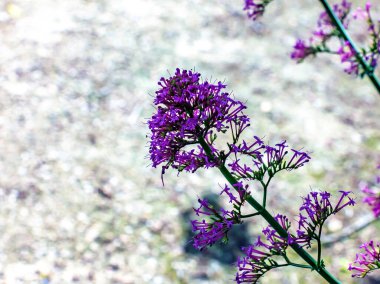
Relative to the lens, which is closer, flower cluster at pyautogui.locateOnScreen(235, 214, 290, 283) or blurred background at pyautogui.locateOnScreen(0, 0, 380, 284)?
flower cluster at pyautogui.locateOnScreen(235, 214, 290, 283)

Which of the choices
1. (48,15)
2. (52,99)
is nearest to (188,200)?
(52,99)

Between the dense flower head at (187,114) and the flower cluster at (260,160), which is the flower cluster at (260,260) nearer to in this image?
the flower cluster at (260,160)

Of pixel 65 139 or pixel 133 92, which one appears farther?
pixel 133 92

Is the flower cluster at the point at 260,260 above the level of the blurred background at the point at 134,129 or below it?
below

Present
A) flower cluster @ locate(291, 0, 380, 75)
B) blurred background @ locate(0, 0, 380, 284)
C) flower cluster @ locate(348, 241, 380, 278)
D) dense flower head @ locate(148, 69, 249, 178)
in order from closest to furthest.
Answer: dense flower head @ locate(148, 69, 249, 178) → flower cluster @ locate(348, 241, 380, 278) → flower cluster @ locate(291, 0, 380, 75) → blurred background @ locate(0, 0, 380, 284)

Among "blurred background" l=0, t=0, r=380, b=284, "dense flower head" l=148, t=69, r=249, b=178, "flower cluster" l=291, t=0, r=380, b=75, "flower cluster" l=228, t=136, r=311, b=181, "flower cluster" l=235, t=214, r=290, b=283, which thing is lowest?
"flower cluster" l=235, t=214, r=290, b=283

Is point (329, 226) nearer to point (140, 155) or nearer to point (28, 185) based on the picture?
point (140, 155)

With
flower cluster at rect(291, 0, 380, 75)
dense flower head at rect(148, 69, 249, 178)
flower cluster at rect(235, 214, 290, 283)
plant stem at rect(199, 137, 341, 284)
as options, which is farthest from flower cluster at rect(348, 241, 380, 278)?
flower cluster at rect(291, 0, 380, 75)

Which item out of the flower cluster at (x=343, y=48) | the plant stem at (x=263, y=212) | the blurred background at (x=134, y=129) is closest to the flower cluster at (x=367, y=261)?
the plant stem at (x=263, y=212)

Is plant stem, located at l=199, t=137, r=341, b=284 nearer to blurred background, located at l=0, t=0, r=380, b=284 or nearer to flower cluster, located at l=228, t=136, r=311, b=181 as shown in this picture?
flower cluster, located at l=228, t=136, r=311, b=181
